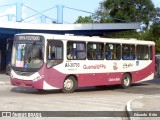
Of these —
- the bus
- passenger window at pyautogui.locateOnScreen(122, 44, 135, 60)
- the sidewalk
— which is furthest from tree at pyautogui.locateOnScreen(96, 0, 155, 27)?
the sidewalk

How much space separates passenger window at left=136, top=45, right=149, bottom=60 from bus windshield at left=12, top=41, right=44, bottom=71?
7.64 metres

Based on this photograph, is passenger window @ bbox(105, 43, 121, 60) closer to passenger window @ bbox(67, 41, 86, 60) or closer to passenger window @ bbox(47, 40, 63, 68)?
passenger window @ bbox(67, 41, 86, 60)

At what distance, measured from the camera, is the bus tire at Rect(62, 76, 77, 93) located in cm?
1981

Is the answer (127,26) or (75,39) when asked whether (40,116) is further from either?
(127,26)

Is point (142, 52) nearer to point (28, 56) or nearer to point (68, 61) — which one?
point (68, 61)

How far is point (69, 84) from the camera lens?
65.6 ft

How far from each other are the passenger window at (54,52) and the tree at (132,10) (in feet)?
98.4

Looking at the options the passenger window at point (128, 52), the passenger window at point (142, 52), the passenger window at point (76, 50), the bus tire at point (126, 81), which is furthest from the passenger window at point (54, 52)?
the passenger window at point (142, 52)

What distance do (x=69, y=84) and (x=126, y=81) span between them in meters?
5.16

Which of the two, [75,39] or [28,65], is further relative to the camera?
[75,39]

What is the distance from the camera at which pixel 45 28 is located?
4003 centimetres

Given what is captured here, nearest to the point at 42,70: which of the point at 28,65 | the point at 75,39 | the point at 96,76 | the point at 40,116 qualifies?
the point at 28,65

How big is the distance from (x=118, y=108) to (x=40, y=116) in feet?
11.7

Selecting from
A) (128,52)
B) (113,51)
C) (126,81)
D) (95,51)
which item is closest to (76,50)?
(95,51)
